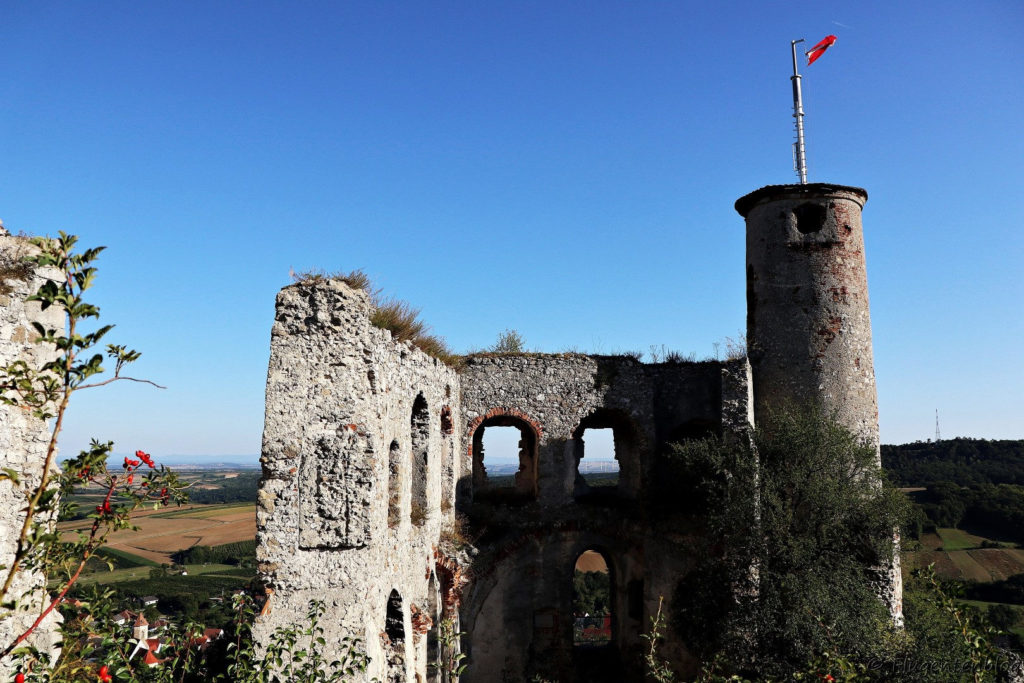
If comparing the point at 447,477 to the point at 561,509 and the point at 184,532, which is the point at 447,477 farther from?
the point at 184,532

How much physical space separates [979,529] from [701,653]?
93.1 ft

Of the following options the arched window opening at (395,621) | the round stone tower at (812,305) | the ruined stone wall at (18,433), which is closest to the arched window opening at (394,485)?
the arched window opening at (395,621)

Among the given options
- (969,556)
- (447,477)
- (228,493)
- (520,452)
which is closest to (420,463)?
(447,477)

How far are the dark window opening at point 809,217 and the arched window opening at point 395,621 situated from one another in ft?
30.2

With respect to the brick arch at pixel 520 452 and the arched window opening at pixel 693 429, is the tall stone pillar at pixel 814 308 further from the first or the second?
the brick arch at pixel 520 452

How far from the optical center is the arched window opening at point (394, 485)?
849cm

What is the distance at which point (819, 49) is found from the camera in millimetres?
13109

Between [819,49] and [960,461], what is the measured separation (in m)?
33.6

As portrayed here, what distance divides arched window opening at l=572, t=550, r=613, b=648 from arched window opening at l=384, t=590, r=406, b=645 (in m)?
5.46

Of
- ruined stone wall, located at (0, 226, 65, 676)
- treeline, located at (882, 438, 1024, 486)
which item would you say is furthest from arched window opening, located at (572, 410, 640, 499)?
treeline, located at (882, 438, 1024, 486)

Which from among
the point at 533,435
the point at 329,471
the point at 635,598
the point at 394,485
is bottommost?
the point at 635,598

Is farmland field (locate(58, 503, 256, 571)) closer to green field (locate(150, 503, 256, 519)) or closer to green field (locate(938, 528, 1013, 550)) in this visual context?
green field (locate(150, 503, 256, 519))

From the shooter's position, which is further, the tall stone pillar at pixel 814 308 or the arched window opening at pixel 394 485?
the tall stone pillar at pixel 814 308

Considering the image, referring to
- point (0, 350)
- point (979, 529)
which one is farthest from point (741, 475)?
point (979, 529)
